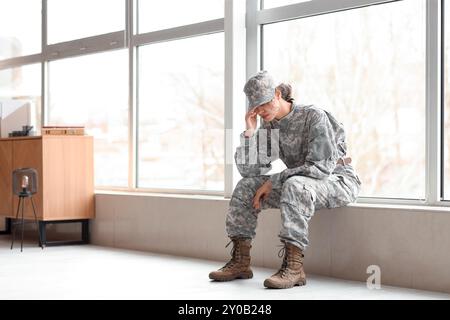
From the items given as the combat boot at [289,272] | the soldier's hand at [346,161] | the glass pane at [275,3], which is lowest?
the combat boot at [289,272]

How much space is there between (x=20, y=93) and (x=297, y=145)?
4.33 meters

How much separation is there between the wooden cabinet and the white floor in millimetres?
672

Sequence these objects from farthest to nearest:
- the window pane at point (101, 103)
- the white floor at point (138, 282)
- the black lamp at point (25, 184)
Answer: the window pane at point (101, 103) < the black lamp at point (25, 184) < the white floor at point (138, 282)

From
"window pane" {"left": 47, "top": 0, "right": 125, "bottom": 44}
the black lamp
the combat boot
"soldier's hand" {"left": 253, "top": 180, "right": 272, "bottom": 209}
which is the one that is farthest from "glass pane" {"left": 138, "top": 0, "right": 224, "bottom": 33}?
the combat boot

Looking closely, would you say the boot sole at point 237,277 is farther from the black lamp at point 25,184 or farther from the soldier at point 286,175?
the black lamp at point 25,184

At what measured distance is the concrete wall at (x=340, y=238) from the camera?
3.81 meters

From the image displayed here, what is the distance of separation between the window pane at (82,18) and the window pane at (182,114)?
483 millimetres

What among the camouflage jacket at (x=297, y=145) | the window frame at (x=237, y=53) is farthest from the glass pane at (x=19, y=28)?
the camouflage jacket at (x=297, y=145)

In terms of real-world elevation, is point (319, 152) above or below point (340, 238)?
above

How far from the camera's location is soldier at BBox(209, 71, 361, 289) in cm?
384

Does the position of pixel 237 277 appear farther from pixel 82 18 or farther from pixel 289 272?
pixel 82 18

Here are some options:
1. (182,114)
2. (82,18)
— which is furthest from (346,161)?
(82,18)

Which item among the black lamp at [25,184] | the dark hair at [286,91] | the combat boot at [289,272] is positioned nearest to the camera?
the combat boot at [289,272]

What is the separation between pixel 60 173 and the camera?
6023 mm
